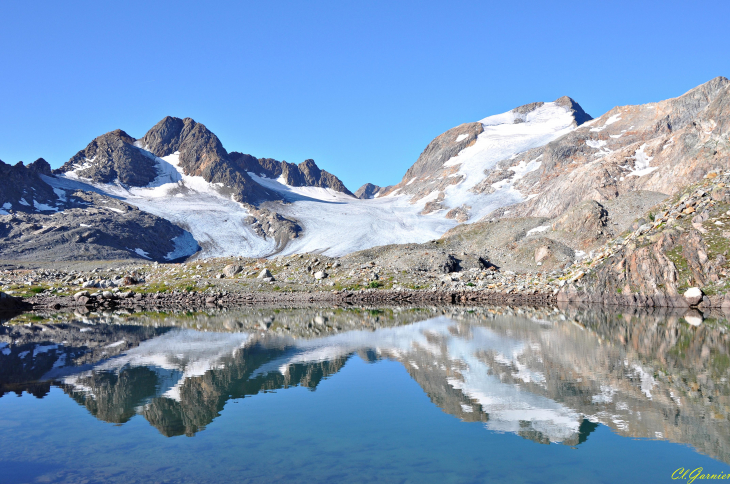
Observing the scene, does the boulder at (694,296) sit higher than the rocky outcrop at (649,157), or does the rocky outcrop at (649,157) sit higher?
the rocky outcrop at (649,157)

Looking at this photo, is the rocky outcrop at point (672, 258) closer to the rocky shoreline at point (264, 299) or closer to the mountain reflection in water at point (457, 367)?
the rocky shoreline at point (264, 299)

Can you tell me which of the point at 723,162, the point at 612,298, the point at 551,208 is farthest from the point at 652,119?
the point at 612,298

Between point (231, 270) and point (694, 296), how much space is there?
58.9m

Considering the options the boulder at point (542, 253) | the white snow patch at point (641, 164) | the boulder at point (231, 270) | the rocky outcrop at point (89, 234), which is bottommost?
the boulder at point (542, 253)

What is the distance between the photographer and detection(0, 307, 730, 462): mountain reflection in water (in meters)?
13.5

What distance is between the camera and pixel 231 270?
7669cm

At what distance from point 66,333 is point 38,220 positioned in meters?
147

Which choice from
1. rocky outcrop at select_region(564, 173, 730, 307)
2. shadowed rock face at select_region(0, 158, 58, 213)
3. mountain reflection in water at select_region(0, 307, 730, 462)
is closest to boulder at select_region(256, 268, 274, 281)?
mountain reflection in water at select_region(0, 307, 730, 462)

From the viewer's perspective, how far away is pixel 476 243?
87.2 meters

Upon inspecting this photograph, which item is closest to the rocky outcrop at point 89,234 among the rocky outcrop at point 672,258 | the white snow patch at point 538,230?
the white snow patch at point 538,230

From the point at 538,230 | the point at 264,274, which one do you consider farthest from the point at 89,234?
the point at 538,230

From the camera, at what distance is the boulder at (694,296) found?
41.7 meters

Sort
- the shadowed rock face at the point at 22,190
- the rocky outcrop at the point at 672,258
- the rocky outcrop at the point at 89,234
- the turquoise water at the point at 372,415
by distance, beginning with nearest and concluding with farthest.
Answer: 1. the turquoise water at the point at 372,415
2. the rocky outcrop at the point at 672,258
3. the rocky outcrop at the point at 89,234
4. the shadowed rock face at the point at 22,190

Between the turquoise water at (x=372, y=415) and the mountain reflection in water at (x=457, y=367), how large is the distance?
0.32 feet
